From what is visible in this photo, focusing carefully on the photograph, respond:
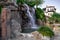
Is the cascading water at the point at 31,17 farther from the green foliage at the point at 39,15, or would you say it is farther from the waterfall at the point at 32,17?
the green foliage at the point at 39,15

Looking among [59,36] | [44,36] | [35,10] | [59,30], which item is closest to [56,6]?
[35,10]

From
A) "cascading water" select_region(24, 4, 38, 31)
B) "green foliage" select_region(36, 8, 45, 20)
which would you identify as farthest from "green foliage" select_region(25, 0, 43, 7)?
"green foliage" select_region(36, 8, 45, 20)

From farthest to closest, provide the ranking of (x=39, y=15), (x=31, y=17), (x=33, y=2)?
(x=33, y=2) → (x=39, y=15) → (x=31, y=17)

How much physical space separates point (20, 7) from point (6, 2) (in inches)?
63.1

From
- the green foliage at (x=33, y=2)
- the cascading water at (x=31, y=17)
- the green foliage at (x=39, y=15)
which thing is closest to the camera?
the cascading water at (x=31, y=17)

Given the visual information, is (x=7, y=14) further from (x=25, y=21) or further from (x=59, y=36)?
(x=25, y=21)

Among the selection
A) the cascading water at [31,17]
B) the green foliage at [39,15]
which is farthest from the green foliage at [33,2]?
the green foliage at [39,15]

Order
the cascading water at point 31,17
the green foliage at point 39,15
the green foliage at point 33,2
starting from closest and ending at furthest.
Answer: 1. the cascading water at point 31,17
2. the green foliage at point 33,2
3. the green foliage at point 39,15

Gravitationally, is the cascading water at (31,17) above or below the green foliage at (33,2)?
below

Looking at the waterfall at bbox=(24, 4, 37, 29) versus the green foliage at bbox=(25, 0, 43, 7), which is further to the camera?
the green foliage at bbox=(25, 0, 43, 7)

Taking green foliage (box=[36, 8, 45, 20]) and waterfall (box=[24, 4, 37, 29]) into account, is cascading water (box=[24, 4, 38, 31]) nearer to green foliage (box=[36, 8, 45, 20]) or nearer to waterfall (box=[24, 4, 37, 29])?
→ waterfall (box=[24, 4, 37, 29])

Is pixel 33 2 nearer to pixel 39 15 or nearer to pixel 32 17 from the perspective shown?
pixel 39 15

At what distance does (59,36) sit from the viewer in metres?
8.51

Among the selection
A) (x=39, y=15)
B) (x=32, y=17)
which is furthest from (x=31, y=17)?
(x=39, y=15)
